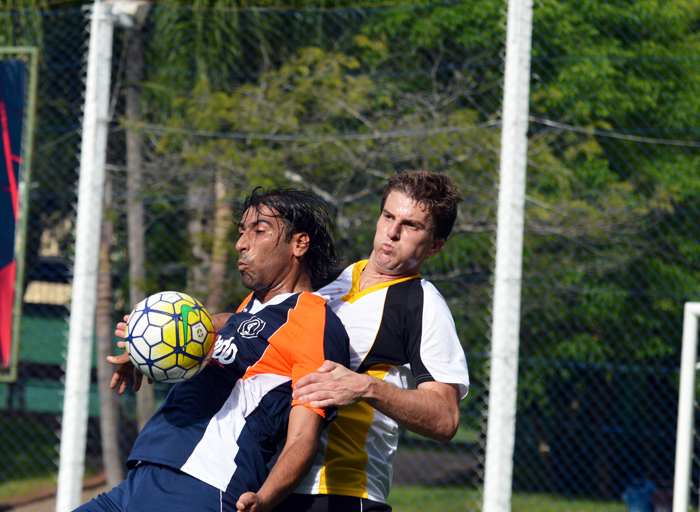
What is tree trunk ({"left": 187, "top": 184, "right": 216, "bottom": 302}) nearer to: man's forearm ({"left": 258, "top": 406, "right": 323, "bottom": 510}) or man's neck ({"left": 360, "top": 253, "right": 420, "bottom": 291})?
man's neck ({"left": 360, "top": 253, "right": 420, "bottom": 291})

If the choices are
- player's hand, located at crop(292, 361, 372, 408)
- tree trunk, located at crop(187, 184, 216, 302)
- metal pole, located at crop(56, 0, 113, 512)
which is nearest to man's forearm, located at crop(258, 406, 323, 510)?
player's hand, located at crop(292, 361, 372, 408)

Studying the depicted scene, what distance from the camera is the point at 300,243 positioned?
7.30ft

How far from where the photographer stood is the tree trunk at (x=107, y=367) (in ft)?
19.8

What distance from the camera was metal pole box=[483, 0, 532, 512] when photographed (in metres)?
3.91

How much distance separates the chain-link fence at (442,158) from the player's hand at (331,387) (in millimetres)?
3656

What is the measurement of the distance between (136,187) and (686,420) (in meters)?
4.33

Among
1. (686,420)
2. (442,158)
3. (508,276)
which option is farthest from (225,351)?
(442,158)

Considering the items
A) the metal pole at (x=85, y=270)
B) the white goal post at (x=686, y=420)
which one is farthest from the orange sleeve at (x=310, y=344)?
the metal pole at (x=85, y=270)

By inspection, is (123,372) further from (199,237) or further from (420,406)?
(199,237)

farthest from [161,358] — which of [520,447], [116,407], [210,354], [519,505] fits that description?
[520,447]

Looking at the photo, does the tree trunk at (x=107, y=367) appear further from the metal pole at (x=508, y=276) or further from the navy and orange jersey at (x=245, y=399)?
the navy and orange jersey at (x=245, y=399)

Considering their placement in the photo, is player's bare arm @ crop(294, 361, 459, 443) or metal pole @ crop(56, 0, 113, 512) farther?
metal pole @ crop(56, 0, 113, 512)

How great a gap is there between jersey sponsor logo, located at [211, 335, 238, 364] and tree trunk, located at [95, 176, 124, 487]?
13.5 ft

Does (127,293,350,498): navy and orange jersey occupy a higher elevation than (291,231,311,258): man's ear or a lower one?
lower
